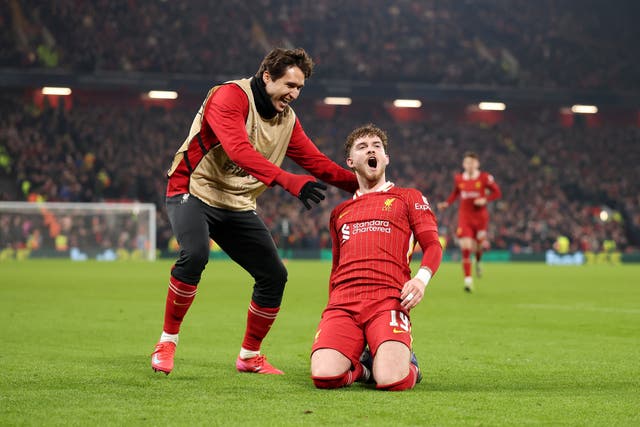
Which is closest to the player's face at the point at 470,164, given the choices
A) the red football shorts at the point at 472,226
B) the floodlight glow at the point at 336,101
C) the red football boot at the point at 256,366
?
the red football shorts at the point at 472,226

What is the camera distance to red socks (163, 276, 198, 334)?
238 inches

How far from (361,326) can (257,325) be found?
0.95 meters

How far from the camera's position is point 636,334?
9.02m

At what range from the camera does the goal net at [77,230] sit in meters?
28.9

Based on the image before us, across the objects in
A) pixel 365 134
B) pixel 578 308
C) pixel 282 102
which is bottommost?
pixel 578 308

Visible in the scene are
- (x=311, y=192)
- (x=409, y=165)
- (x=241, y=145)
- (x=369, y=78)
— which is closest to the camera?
(x=311, y=192)

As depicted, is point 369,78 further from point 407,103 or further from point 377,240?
point 377,240

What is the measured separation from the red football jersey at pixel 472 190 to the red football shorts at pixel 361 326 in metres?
11.6

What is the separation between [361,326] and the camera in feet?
18.7

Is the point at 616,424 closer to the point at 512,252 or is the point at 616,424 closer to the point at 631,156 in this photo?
the point at 512,252

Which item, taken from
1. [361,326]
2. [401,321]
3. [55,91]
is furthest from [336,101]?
[401,321]

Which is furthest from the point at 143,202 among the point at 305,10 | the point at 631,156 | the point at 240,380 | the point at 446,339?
the point at 240,380

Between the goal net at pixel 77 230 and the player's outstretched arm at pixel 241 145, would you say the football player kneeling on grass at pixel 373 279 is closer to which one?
the player's outstretched arm at pixel 241 145

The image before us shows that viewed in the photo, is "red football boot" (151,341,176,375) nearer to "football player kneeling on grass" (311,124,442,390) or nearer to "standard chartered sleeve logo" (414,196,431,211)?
"football player kneeling on grass" (311,124,442,390)
